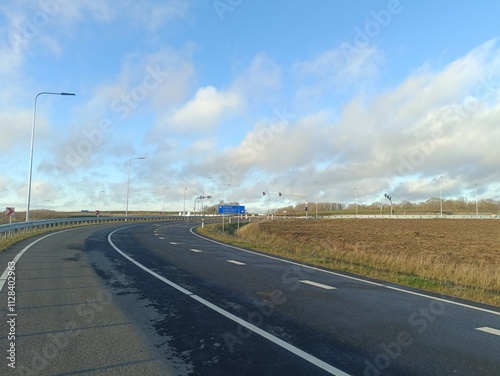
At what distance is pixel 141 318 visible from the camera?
702 centimetres

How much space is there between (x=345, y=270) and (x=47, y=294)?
946 cm

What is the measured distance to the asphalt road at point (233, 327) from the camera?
498cm

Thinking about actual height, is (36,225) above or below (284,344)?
above

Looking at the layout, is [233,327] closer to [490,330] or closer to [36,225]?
[490,330]

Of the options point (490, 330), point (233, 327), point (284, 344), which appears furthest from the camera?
point (490, 330)

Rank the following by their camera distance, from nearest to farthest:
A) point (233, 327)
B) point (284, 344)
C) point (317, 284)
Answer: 1. point (284, 344)
2. point (233, 327)
3. point (317, 284)

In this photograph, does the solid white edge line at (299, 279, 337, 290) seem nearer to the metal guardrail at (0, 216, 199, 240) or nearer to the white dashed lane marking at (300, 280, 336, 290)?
the white dashed lane marking at (300, 280, 336, 290)

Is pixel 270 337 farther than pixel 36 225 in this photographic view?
No

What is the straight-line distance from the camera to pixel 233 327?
21.6ft

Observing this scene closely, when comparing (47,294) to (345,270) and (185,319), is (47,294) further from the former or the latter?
(345,270)

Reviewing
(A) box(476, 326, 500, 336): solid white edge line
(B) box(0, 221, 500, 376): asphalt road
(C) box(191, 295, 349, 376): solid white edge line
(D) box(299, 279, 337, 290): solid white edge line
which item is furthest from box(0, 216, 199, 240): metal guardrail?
(A) box(476, 326, 500, 336): solid white edge line

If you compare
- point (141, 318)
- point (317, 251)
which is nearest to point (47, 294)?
point (141, 318)

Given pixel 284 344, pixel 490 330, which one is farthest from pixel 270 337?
pixel 490 330

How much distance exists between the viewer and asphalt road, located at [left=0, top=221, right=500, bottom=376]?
16.3 feet
